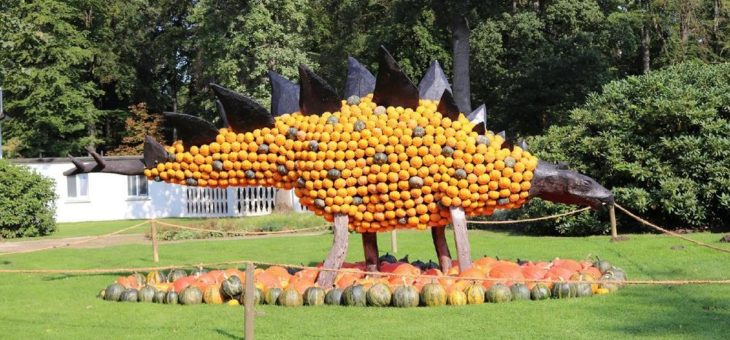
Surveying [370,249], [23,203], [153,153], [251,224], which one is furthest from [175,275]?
[23,203]

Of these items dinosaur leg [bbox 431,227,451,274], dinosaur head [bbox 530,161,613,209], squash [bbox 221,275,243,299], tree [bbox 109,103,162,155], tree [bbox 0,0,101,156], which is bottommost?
squash [bbox 221,275,243,299]

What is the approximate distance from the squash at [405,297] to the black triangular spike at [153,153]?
11.2 feet

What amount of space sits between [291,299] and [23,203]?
55.9ft

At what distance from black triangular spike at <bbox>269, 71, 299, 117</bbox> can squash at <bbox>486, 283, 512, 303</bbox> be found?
3.34 meters

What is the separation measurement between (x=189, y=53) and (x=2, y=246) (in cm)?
2333

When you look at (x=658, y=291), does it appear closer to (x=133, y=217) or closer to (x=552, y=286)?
(x=552, y=286)

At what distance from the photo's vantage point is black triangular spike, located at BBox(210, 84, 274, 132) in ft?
32.1

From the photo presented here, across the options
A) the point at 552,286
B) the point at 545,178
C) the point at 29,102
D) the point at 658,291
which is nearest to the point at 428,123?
the point at 545,178

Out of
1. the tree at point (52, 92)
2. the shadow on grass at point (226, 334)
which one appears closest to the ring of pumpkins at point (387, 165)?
the shadow on grass at point (226, 334)

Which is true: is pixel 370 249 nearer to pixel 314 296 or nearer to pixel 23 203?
pixel 314 296

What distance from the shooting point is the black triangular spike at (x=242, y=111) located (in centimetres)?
977

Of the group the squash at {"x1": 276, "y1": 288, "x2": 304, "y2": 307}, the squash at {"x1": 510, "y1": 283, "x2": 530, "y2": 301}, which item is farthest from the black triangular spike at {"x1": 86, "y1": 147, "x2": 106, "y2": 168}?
the squash at {"x1": 510, "y1": 283, "x2": 530, "y2": 301}

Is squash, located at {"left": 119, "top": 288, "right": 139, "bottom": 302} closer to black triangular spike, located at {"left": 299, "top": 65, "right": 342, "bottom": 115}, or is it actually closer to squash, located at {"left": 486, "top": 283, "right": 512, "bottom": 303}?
black triangular spike, located at {"left": 299, "top": 65, "right": 342, "bottom": 115}

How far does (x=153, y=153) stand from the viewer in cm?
1016
